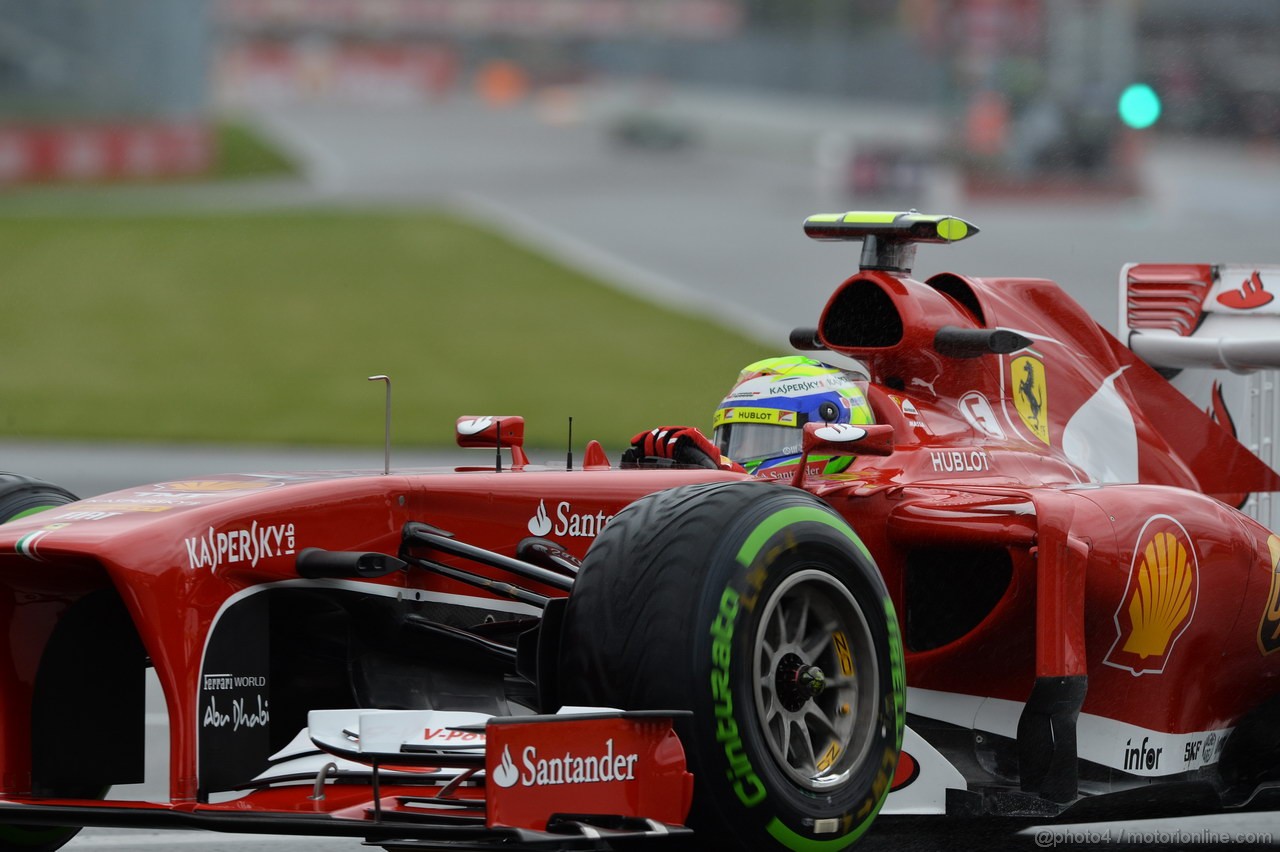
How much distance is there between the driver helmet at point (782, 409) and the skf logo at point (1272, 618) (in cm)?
136

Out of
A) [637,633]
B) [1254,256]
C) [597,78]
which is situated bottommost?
[637,633]

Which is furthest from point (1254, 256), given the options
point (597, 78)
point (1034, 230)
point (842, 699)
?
point (597, 78)

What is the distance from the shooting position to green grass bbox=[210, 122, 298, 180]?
164 ft

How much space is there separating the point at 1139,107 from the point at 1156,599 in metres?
6.03

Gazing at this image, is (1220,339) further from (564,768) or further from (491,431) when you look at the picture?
(564,768)

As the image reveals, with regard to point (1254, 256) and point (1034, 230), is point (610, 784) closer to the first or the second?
point (1254, 256)

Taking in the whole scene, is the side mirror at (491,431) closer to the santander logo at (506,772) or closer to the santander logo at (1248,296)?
the santander logo at (506,772)

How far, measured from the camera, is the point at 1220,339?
25.0 ft

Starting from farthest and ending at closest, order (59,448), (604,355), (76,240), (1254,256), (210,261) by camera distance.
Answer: (76,240) < (210,261) < (1254,256) < (604,355) < (59,448)

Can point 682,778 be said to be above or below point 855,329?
below

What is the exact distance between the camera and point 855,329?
6.74 m

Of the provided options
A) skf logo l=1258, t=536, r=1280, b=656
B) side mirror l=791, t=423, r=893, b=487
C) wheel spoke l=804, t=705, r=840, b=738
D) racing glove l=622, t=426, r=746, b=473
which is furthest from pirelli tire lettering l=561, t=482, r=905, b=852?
skf logo l=1258, t=536, r=1280, b=656

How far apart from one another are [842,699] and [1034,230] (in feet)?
99.2

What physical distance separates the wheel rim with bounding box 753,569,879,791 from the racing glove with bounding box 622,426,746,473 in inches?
37.6
